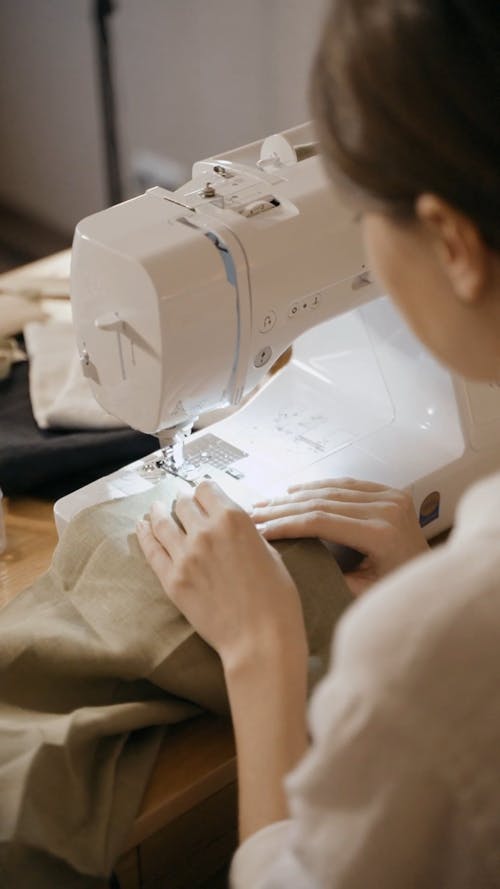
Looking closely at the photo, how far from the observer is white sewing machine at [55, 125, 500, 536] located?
3.57 ft

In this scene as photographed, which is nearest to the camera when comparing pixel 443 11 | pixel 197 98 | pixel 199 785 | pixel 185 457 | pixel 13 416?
pixel 443 11

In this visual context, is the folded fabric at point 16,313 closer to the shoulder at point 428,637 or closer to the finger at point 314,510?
the finger at point 314,510

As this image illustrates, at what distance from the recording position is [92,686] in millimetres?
1046

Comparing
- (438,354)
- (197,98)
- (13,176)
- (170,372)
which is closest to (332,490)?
(170,372)

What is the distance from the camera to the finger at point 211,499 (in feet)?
3.54

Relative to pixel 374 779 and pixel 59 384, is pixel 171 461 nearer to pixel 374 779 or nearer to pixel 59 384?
pixel 59 384

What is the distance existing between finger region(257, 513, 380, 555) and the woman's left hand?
0.07 metres

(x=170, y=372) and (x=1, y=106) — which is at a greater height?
(x=170, y=372)

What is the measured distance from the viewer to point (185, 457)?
1.35 m

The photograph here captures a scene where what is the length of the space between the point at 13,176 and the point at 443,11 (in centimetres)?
357

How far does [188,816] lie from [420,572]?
55 centimetres

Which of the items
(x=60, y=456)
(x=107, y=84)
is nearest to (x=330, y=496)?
(x=60, y=456)

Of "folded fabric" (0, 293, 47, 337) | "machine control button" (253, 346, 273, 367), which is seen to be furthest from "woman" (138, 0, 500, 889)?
"folded fabric" (0, 293, 47, 337)

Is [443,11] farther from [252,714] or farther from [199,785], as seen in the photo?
[199,785]
